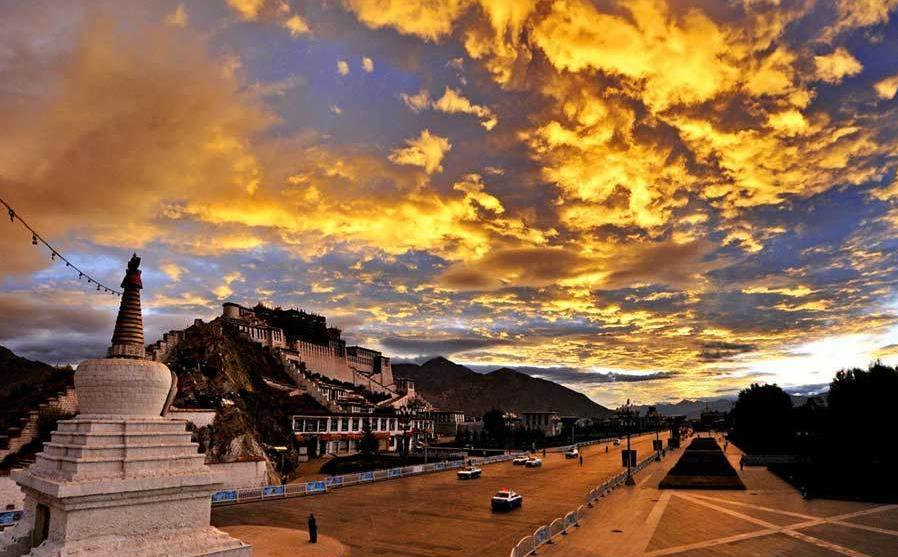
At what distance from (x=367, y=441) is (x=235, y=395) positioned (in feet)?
80.0

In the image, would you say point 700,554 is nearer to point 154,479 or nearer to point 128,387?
point 154,479

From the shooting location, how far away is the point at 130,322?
73.0 ft

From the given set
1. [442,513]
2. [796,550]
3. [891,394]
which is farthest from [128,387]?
[891,394]

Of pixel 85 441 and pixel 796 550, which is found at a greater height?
pixel 85 441

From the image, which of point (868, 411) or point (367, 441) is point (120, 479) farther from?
point (367, 441)

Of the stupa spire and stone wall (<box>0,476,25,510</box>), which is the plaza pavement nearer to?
the stupa spire

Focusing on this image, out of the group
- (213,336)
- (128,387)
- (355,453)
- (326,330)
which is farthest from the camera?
(326,330)

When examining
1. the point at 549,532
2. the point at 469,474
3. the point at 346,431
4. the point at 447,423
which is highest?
the point at 549,532

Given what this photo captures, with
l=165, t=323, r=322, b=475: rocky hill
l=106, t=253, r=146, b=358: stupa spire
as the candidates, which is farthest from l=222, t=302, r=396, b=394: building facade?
l=106, t=253, r=146, b=358: stupa spire

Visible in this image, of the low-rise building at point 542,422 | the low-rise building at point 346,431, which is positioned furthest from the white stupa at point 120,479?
the low-rise building at point 542,422

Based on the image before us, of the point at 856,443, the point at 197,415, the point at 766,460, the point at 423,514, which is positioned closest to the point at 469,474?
the point at 423,514

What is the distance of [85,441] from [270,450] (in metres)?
40.3

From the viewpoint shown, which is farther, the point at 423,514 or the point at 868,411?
the point at 868,411

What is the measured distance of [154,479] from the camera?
64.6 ft
